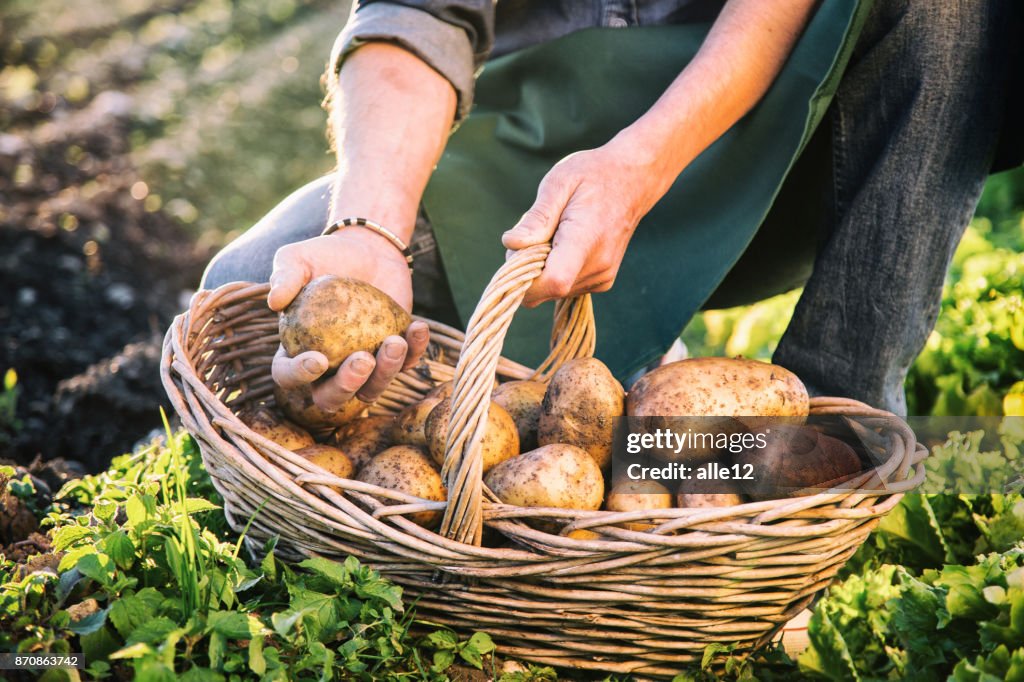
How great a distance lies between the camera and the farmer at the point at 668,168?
6.18ft

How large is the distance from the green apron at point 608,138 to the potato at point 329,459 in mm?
712

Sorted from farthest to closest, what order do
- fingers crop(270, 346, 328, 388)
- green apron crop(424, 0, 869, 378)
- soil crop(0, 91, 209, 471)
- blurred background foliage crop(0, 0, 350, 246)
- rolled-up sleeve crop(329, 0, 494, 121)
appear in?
blurred background foliage crop(0, 0, 350, 246), soil crop(0, 91, 209, 471), rolled-up sleeve crop(329, 0, 494, 121), green apron crop(424, 0, 869, 378), fingers crop(270, 346, 328, 388)

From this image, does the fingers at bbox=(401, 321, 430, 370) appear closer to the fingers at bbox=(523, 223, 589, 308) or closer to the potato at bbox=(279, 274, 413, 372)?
the potato at bbox=(279, 274, 413, 372)

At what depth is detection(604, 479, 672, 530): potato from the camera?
1.61 m

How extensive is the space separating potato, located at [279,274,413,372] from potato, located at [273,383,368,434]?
4.6 inches

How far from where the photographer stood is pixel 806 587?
1627mm

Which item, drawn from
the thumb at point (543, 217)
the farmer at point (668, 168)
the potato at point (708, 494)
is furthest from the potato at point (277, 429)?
the potato at point (708, 494)

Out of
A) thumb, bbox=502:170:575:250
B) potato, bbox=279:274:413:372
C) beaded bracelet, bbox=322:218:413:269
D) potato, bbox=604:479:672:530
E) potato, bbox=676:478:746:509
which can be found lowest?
potato, bbox=604:479:672:530

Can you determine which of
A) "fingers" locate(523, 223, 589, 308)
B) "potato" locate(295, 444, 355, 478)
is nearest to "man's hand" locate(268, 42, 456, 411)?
"potato" locate(295, 444, 355, 478)

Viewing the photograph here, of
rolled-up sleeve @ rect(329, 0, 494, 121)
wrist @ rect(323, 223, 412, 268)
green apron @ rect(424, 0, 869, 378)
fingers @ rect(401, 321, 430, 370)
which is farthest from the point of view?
rolled-up sleeve @ rect(329, 0, 494, 121)

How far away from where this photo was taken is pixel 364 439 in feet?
6.22

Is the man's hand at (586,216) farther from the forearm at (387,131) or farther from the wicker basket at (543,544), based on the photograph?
the forearm at (387,131)

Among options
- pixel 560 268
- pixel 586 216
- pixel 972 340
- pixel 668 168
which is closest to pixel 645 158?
pixel 668 168

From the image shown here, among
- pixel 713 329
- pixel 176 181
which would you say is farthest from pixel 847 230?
pixel 176 181
